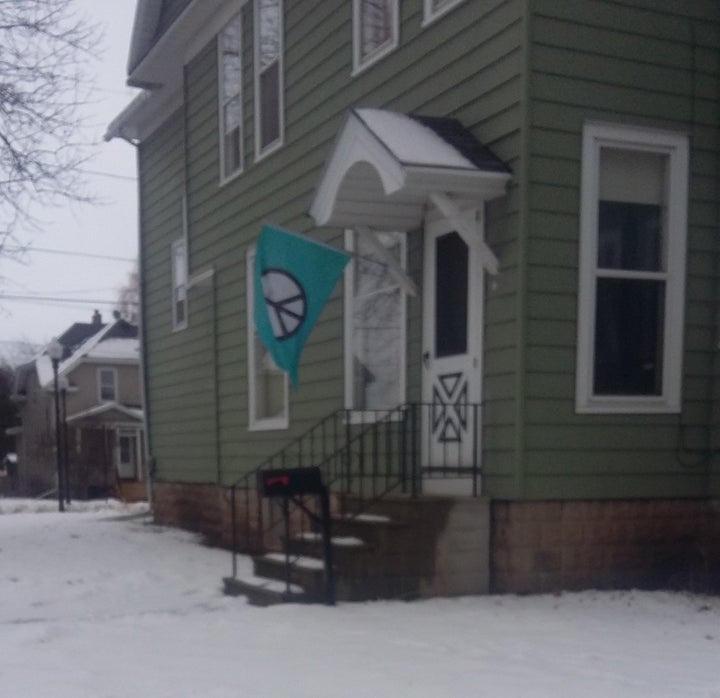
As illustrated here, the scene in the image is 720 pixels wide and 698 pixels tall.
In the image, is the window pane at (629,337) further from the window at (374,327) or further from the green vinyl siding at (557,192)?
the window at (374,327)

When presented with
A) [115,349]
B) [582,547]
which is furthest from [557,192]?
[115,349]

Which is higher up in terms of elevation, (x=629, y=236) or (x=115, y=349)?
(x=629, y=236)

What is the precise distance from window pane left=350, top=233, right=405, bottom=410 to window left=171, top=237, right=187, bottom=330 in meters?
5.31

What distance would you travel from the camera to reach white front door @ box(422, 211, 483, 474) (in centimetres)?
646

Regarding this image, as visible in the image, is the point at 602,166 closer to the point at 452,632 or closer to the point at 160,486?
the point at 452,632

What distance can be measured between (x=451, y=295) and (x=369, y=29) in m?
2.89

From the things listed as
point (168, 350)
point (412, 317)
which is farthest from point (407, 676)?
point (168, 350)

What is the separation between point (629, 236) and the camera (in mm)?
6406

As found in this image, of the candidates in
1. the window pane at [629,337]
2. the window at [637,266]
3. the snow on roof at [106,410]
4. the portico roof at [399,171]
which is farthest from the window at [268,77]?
the snow on roof at [106,410]

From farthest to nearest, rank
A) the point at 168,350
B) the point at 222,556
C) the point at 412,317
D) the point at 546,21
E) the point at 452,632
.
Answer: the point at 168,350 < the point at 222,556 < the point at 412,317 < the point at 546,21 < the point at 452,632

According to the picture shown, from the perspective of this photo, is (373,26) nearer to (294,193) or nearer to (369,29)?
(369,29)

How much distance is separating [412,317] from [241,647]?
11.0ft

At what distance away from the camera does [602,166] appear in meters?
6.33

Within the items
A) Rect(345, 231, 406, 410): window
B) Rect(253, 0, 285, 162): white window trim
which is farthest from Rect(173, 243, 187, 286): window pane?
Rect(345, 231, 406, 410): window
